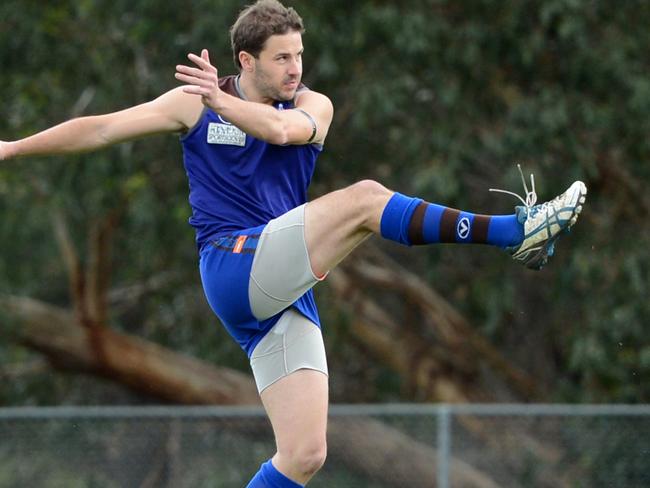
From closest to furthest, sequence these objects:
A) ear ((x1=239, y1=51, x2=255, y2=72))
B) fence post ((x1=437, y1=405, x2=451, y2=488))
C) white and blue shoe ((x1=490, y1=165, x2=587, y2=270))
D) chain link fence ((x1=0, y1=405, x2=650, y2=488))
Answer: white and blue shoe ((x1=490, y1=165, x2=587, y2=270)), ear ((x1=239, y1=51, x2=255, y2=72)), fence post ((x1=437, y1=405, x2=451, y2=488)), chain link fence ((x1=0, y1=405, x2=650, y2=488))

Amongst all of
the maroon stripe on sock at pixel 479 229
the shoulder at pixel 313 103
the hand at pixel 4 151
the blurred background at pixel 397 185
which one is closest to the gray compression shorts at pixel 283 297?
the shoulder at pixel 313 103

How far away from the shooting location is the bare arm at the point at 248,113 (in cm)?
466

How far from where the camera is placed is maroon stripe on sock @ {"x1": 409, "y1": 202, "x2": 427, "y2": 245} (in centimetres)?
462

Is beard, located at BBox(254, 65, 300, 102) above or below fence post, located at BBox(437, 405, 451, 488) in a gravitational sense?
above

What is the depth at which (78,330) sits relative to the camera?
564 inches

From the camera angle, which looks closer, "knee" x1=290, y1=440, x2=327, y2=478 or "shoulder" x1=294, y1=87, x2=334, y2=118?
"knee" x1=290, y1=440, x2=327, y2=478

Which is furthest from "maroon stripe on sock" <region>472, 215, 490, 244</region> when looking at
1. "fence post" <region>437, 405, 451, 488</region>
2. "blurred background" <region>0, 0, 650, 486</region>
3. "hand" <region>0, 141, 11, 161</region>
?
"blurred background" <region>0, 0, 650, 486</region>

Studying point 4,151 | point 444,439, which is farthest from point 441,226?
point 444,439

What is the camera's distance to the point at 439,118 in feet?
40.7

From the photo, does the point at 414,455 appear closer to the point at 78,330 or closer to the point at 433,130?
the point at 433,130

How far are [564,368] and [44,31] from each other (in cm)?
688

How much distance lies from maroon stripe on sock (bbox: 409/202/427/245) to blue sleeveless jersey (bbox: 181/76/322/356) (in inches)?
25.4

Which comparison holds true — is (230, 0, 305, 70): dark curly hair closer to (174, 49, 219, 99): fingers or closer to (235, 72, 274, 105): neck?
(235, 72, 274, 105): neck

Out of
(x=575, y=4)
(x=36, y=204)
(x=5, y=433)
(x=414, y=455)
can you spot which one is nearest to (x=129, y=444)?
(x=5, y=433)
